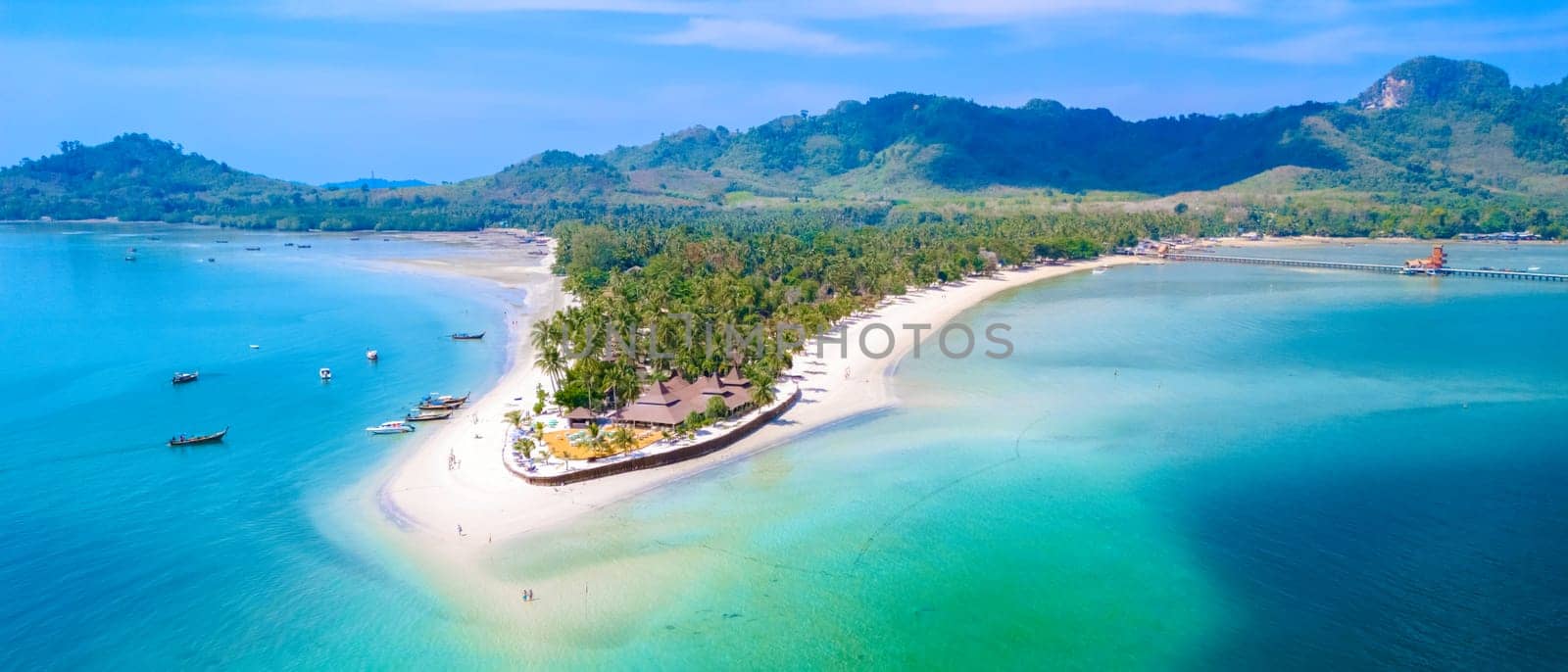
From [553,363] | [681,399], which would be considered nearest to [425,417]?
[553,363]

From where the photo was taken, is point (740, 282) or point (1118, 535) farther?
point (740, 282)

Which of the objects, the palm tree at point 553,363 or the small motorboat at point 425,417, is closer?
the small motorboat at point 425,417

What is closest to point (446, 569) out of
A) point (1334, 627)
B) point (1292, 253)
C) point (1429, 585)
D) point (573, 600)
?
point (573, 600)

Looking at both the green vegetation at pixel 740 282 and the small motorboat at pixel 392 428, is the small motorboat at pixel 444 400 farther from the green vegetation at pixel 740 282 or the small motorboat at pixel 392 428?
the green vegetation at pixel 740 282

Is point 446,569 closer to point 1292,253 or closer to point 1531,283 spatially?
point 1531,283

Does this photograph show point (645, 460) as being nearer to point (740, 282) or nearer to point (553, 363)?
point (553, 363)

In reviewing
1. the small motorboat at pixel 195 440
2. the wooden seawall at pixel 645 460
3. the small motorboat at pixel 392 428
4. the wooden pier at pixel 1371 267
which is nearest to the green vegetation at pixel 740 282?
the wooden seawall at pixel 645 460
